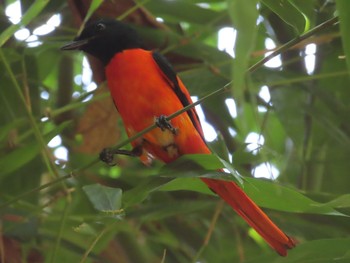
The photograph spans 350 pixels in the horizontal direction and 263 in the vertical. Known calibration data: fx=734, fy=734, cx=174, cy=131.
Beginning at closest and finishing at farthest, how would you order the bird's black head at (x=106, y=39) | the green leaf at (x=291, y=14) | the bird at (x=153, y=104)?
the green leaf at (x=291, y=14) < the bird at (x=153, y=104) < the bird's black head at (x=106, y=39)

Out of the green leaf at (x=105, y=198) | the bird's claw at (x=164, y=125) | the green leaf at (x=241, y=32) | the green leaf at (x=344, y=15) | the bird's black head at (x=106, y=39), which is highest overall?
the bird's black head at (x=106, y=39)

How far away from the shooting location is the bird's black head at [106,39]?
1.74 metres

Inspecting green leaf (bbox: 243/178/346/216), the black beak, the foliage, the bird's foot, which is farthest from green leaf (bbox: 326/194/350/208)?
the black beak

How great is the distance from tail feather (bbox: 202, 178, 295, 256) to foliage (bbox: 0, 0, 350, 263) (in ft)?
0.12

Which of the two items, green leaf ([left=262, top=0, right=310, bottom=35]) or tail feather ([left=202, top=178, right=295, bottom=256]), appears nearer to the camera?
green leaf ([left=262, top=0, right=310, bottom=35])

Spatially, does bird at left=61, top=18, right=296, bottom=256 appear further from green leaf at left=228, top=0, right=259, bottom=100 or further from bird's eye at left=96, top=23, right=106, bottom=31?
green leaf at left=228, top=0, right=259, bottom=100

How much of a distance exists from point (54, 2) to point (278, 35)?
519 mm

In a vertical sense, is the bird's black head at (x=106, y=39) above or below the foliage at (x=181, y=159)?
above

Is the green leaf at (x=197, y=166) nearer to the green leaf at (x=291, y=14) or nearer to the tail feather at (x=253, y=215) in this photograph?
the tail feather at (x=253, y=215)

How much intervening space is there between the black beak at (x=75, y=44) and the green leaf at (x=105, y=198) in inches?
18.4

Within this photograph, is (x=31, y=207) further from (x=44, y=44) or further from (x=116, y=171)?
(x=116, y=171)

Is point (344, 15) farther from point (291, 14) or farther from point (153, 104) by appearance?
point (153, 104)

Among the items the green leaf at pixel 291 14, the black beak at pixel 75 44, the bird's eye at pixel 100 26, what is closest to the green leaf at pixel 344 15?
the green leaf at pixel 291 14

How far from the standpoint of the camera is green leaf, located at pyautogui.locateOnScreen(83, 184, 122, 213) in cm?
115
